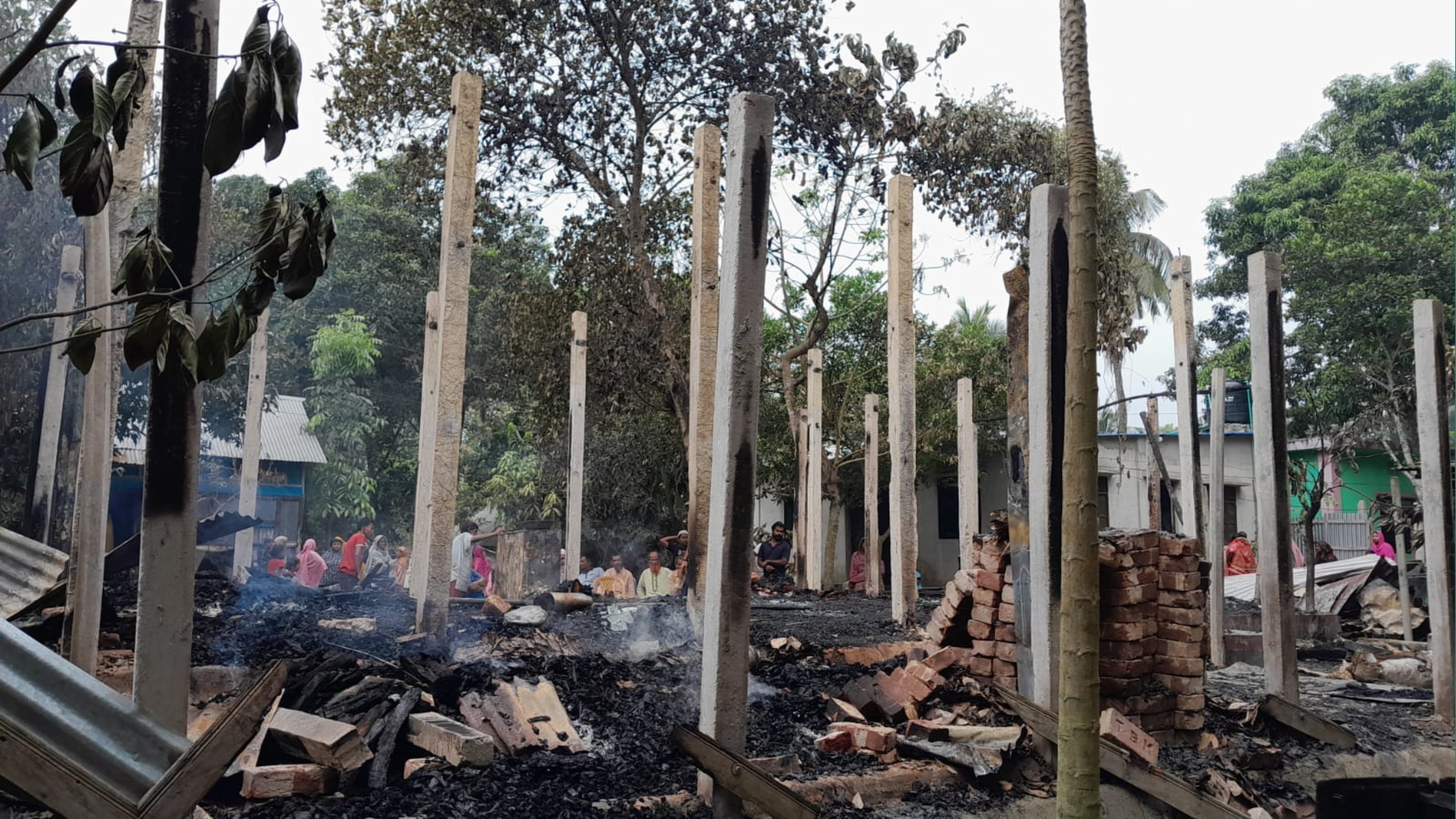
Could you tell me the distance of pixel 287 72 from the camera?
2430 millimetres

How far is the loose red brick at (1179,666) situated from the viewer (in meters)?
6.30

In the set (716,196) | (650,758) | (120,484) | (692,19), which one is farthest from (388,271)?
(650,758)

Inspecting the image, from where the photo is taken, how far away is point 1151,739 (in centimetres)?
540

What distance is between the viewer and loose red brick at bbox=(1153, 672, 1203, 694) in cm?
631

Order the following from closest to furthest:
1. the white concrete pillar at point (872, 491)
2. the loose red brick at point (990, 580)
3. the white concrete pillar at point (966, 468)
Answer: the loose red brick at point (990, 580), the white concrete pillar at point (966, 468), the white concrete pillar at point (872, 491)

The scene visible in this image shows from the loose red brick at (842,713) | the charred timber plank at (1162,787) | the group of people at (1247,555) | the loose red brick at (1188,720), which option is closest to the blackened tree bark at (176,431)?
the loose red brick at (842,713)

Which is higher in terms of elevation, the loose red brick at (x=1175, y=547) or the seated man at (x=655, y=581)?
the loose red brick at (x=1175, y=547)

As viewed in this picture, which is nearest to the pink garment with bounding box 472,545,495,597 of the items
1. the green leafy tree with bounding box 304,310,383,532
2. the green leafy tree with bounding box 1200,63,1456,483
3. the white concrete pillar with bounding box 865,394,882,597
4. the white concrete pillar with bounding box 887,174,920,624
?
the white concrete pillar with bounding box 865,394,882,597

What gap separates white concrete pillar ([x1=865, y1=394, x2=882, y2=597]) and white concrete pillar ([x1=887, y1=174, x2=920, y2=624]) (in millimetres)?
3635

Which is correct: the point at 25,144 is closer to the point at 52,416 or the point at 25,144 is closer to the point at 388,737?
the point at 388,737

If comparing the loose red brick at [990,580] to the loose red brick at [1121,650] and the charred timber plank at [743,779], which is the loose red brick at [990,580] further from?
the charred timber plank at [743,779]

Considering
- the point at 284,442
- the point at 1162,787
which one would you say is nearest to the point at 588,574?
the point at 1162,787

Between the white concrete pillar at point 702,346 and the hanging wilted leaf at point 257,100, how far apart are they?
4444 mm

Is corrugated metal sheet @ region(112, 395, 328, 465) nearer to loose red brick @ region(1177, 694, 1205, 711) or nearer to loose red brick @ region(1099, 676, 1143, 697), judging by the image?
loose red brick @ region(1099, 676, 1143, 697)
